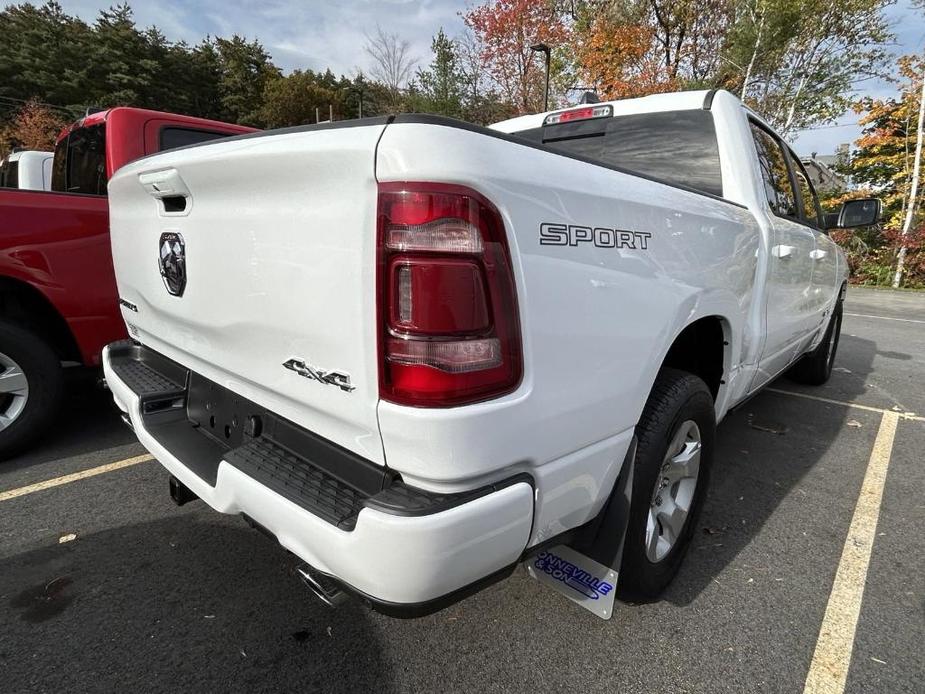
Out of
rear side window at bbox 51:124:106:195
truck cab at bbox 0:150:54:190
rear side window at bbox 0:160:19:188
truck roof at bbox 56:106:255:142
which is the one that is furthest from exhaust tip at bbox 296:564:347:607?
rear side window at bbox 0:160:19:188

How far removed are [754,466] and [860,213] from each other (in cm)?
207

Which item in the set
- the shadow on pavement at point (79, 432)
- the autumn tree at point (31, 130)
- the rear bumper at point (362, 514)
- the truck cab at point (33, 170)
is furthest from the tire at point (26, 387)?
the autumn tree at point (31, 130)

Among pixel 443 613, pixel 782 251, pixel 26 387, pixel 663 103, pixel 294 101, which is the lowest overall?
pixel 443 613

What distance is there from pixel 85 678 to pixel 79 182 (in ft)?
11.9

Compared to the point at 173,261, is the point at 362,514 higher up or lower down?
lower down

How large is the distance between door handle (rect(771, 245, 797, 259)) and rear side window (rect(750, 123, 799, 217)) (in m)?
0.20

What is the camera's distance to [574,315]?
1256 mm

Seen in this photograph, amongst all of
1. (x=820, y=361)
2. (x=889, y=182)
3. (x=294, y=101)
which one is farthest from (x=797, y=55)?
(x=294, y=101)

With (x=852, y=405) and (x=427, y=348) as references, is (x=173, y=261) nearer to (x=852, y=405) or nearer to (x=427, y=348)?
(x=427, y=348)

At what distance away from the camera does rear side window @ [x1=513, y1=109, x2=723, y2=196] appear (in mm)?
2564

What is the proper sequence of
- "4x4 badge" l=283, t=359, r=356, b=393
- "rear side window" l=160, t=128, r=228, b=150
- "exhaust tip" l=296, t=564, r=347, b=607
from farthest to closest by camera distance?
"rear side window" l=160, t=128, r=228, b=150 → "exhaust tip" l=296, t=564, r=347, b=607 → "4x4 badge" l=283, t=359, r=356, b=393

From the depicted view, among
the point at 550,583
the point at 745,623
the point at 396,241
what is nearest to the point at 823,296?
the point at 745,623

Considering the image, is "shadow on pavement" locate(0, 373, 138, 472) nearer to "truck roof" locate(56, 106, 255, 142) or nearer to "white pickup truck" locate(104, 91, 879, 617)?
"white pickup truck" locate(104, 91, 879, 617)

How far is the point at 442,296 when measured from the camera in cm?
107
